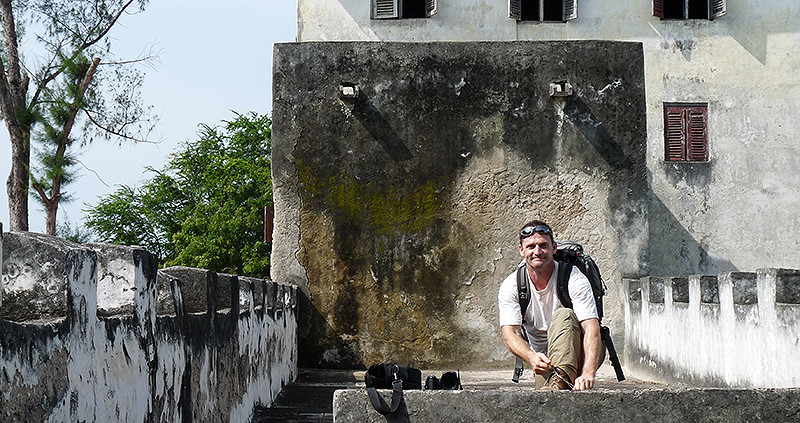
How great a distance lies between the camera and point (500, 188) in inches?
509

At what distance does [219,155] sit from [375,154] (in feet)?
95.9

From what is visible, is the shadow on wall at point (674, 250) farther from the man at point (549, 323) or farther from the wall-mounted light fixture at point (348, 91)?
→ the man at point (549, 323)

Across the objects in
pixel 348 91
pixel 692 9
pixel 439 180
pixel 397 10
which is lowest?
pixel 439 180

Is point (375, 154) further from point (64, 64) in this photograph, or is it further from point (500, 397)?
point (64, 64)

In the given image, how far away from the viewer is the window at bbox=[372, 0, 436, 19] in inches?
813

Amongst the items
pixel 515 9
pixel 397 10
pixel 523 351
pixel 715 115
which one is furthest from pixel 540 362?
pixel 715 115

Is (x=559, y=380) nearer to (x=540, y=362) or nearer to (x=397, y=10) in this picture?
→ (x=540, y=362)

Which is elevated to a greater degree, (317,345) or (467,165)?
(467,165)

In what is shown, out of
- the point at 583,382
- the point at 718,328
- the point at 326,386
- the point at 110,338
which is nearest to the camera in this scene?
the point at 110,338

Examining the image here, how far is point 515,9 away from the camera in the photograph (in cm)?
2080

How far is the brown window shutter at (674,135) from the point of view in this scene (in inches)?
822

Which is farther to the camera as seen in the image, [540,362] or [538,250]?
[538,250]

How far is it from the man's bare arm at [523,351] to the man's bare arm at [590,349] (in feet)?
0.66

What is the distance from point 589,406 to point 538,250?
182cm
